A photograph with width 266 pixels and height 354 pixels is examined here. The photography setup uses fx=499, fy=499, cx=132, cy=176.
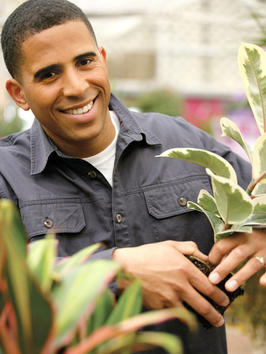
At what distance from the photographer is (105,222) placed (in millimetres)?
1587

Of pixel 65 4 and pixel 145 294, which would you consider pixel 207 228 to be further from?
pixel 65 4

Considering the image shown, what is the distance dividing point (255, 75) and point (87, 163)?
1.99 ft

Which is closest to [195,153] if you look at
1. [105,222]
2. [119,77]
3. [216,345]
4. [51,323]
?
[105,222]

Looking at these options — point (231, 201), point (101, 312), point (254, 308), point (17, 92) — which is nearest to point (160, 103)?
point (254, 308)

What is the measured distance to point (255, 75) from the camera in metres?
1.29

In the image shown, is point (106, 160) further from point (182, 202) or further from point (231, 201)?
point (231, 201)

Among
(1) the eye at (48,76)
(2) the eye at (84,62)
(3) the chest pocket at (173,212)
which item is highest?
(2) the eye at (84,62)

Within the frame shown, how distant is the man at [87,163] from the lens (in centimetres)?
144

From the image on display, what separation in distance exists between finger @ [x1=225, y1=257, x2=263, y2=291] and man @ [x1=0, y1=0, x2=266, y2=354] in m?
0.01

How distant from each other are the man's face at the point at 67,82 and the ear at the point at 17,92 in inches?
2.9

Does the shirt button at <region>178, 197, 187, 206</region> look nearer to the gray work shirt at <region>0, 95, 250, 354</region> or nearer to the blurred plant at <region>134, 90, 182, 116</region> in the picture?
the gray work shirt at <region>0, 95, 250, 354</region>

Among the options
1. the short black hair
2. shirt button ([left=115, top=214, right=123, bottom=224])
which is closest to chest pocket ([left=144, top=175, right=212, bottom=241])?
shirt button ([left=115, top=214, right=123, bottom=224])

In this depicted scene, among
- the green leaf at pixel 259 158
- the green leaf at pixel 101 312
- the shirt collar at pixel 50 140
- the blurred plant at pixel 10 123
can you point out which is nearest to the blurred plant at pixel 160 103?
the blurred plant at pixel 10 123

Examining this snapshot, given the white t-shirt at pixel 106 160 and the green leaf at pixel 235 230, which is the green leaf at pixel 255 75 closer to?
the green leaf at pixel 235 230
